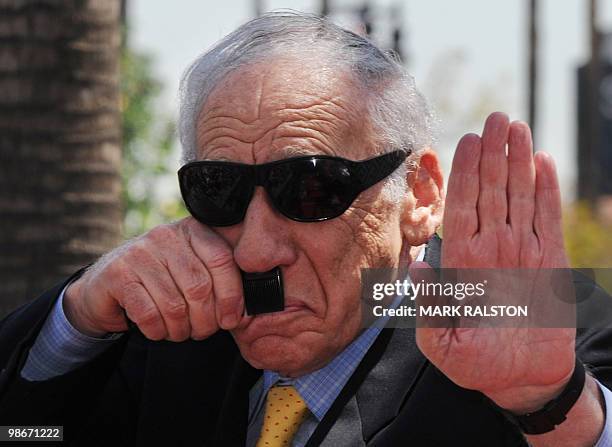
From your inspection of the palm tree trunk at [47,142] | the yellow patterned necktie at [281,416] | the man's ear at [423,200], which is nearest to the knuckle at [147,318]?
the yellow patterned necktie at [281,416]

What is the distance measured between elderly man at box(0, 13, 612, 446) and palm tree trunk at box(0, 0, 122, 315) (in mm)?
1047

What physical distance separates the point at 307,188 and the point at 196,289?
1.27 ft

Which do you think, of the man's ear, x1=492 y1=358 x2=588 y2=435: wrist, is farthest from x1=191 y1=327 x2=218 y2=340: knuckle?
x1=492 y1=358 x2=588 y2=435: wrist

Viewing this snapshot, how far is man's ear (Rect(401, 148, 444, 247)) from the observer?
3.15 m

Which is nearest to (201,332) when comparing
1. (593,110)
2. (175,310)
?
(175,310)

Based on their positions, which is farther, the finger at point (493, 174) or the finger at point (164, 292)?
the finger at point (164, 292)

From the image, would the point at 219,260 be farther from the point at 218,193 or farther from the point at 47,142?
the point at 47,142

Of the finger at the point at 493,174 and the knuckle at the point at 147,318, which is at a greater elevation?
the finger at the point at 493,174

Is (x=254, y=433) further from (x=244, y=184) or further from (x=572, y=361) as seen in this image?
(x=572, y=361)

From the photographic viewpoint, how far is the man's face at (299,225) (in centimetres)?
290

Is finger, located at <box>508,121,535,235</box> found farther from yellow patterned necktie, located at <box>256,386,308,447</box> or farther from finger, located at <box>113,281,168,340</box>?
finger, located at <box>113,281,168,340</box>

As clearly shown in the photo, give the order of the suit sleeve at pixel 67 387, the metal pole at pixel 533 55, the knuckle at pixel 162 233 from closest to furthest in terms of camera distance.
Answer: the knuckle at pixel 162 233, the suit sleeve at pixel 67 387, the metal pole at pixel 533 55

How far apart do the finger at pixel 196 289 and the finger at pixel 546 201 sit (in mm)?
909
